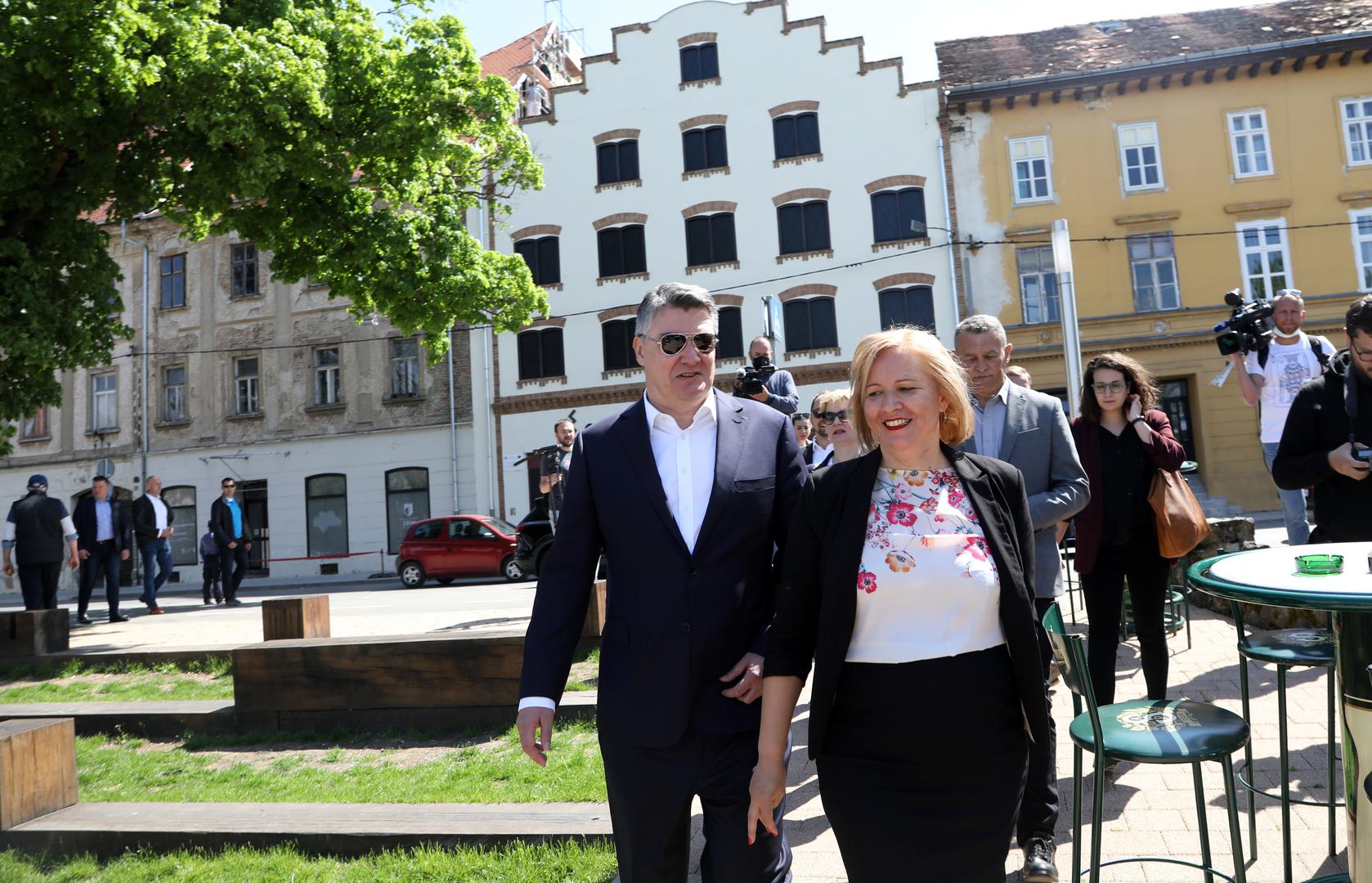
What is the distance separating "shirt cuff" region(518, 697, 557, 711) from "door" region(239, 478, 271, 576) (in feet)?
96.4

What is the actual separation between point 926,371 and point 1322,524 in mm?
3111

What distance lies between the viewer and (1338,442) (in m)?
4.45

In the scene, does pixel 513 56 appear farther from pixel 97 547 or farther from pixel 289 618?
pixel 289 618

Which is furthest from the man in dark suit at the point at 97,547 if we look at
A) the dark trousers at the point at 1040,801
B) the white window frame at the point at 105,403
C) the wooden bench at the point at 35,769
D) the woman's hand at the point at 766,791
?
the white window frame at the point at 105,403

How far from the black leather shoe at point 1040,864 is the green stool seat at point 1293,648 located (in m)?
1.11

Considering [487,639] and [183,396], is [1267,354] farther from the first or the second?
[183,396]

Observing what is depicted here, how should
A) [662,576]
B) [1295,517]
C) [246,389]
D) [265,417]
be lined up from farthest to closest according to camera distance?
[246,389]
[265,417]
[1295,517]
[662,576]

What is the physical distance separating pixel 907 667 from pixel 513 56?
37.8 meters

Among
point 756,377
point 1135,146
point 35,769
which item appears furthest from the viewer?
point 1135,146

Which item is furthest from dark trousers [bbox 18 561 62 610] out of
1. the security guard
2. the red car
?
the red car

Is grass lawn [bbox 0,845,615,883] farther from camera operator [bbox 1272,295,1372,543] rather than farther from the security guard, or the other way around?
the security guard

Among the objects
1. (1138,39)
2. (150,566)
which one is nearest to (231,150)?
(150,566)

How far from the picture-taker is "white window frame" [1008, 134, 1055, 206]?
84.5 feet

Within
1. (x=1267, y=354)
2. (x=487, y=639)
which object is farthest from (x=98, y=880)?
(x=1267, y=354)
